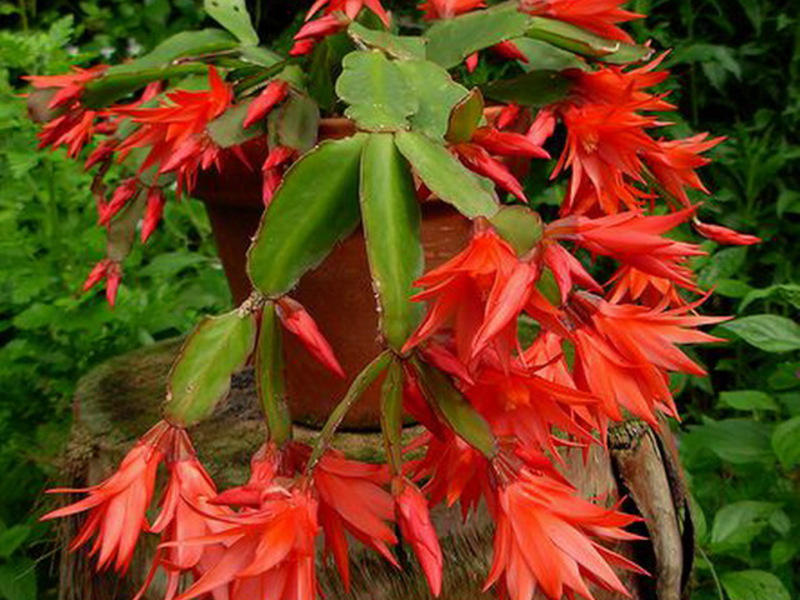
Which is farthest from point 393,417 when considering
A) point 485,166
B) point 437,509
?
point 437,509

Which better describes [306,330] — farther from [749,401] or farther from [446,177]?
[749,401]

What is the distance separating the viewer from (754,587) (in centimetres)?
139

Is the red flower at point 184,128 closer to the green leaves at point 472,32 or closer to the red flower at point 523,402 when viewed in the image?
the green leaves at point 472,32

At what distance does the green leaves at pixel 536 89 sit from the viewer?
44.2 inches

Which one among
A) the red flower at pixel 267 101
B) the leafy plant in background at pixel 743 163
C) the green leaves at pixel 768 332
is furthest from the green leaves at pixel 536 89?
the leafy plant in background at pixel 743 163

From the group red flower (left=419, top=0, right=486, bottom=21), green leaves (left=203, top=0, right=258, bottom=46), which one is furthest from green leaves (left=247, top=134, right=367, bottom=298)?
green leaves (left=203, top=0, right=258, bottom=46)

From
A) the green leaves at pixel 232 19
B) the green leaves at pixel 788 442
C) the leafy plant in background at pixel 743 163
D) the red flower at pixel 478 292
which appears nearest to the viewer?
the red flower at pixel 478 292

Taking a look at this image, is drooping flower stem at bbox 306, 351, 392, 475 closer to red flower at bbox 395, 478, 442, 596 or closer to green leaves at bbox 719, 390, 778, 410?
red flower at bbox 395, 478, 442, 596

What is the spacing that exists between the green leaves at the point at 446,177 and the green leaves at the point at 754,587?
770 millimetres

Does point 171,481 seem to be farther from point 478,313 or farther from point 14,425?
point 14,425

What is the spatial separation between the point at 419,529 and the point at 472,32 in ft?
1.84

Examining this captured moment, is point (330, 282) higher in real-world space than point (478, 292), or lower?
lower

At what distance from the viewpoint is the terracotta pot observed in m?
1.15

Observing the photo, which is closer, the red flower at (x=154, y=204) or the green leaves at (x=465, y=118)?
the green leaves at (x=465, y=118)
